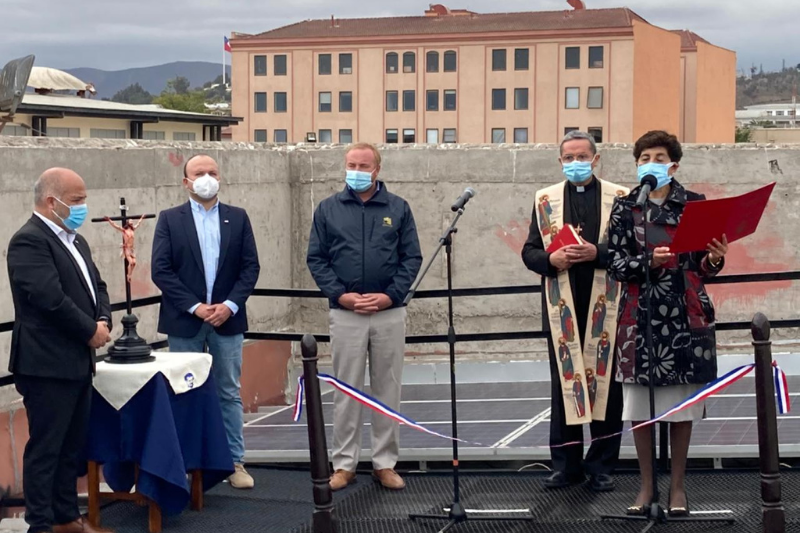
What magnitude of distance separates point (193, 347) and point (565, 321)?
2.12m

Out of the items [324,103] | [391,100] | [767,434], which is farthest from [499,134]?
[767,434]

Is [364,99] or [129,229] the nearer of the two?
[129,229]

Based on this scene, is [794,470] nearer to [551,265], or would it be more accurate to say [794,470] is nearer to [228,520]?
[551,265]

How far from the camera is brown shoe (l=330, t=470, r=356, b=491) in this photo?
7285 mm

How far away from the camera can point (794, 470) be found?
727 centimetres

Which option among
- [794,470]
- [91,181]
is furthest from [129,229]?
[794,470]

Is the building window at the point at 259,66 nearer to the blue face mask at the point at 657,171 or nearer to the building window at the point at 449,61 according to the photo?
the building window at the point at 449,61

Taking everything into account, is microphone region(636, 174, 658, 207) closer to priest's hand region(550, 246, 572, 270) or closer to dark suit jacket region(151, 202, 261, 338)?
priest's hand region(550, 246, 572, 270)

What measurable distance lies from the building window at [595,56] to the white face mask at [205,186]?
87388 mm

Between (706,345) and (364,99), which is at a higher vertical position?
(364,99)

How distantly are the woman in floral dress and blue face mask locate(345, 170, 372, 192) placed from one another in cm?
147

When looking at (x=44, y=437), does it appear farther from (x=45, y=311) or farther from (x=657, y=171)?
(x=657, y=171)

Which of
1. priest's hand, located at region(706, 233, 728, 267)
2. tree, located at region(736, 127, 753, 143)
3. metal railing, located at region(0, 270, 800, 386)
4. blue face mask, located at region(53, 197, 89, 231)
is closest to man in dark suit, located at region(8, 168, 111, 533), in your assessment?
blue face mask, located at region(53, 197, 89, 231)

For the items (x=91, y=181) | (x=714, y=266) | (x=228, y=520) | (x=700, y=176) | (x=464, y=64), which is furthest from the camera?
(x=464, y=64)
